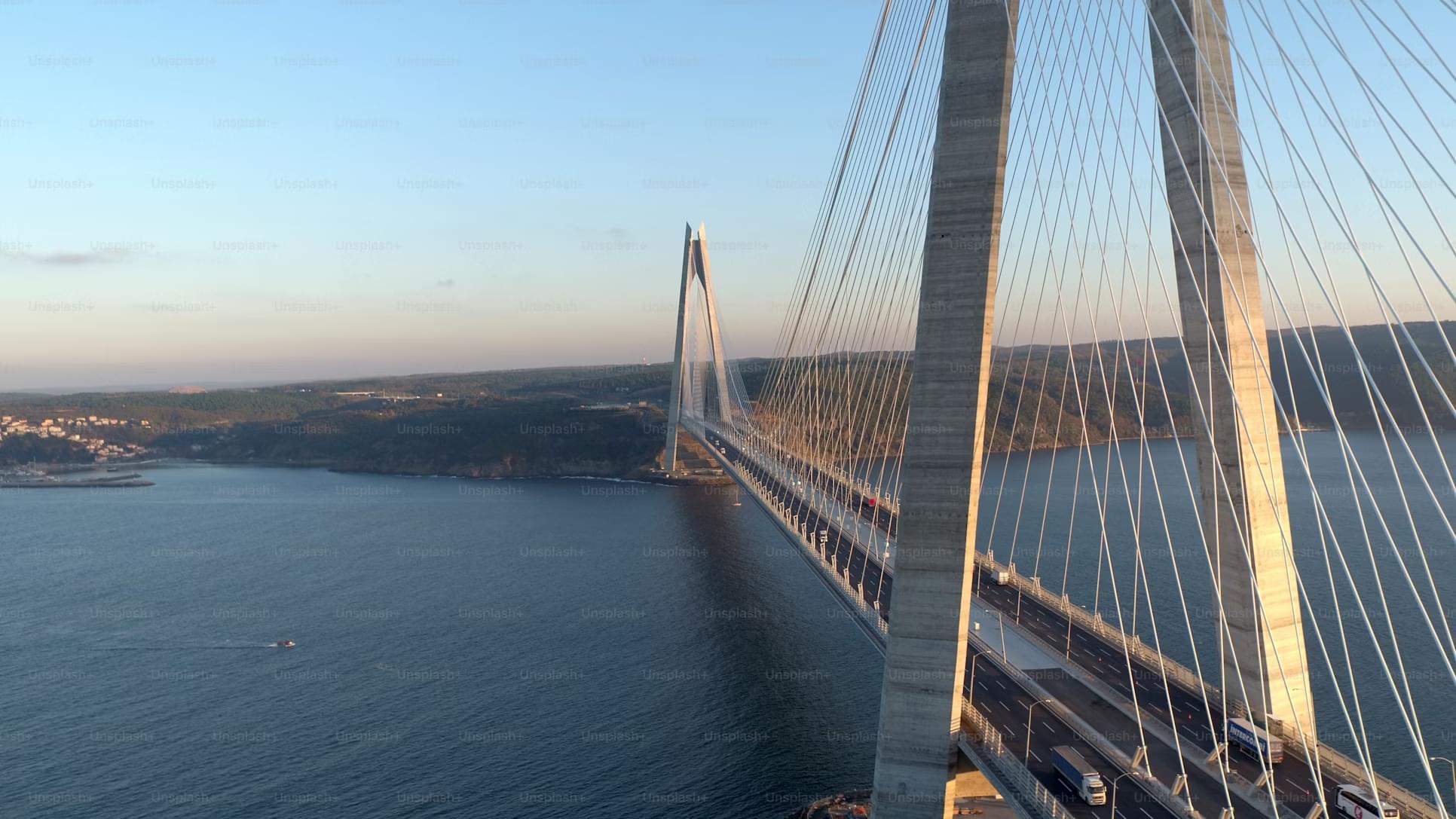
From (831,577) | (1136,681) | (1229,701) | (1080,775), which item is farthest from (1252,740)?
(831,577)

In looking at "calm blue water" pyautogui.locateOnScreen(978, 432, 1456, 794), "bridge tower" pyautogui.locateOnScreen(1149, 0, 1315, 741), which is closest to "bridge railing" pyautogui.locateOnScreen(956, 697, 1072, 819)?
"calm blue water" pyautogui.locateOnScreen(978, 432, 1456, 794)

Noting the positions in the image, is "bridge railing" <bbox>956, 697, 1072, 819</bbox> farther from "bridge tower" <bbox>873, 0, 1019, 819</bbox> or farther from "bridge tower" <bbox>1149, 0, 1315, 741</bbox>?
"bridge tower" <bbox>1149, 0, 1315, 741</bbox>

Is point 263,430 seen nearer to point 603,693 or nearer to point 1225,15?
point 603,693

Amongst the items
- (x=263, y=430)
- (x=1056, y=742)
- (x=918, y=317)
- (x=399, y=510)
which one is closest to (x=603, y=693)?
(x=1056, y=742)

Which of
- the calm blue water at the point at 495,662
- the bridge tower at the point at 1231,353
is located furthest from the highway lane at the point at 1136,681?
the calm blue water at the point at 495,662

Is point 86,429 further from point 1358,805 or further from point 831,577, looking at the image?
point 1358,805

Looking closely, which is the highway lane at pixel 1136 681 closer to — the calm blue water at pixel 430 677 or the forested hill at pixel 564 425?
the calm blue water at pixel 430 677
